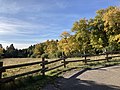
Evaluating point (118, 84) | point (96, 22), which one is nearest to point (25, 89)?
point (118, 84)

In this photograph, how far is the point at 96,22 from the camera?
68.8m

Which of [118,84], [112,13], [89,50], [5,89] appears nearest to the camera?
[5,89]

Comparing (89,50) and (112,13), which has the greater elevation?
(112,13)

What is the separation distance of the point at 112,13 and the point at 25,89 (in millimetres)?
40608

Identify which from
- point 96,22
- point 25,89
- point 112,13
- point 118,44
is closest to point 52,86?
point 25,89

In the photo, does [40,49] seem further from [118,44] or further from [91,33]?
[118,44]

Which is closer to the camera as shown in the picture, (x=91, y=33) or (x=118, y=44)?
(x=118, y=44)

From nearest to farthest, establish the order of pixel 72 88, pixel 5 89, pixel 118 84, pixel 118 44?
pixel 5 89
pixel 72 88
pixel 118 84
pixel 118 44

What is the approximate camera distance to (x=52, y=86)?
12.4 m

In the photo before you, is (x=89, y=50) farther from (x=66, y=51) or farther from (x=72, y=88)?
A: (x=72, y=88)

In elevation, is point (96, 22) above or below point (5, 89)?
above

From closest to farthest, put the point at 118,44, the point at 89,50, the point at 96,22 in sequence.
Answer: the point at 118,44
the point at 96,22
the point at 89,50

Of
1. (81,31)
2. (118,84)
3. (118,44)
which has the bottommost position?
(118,84)

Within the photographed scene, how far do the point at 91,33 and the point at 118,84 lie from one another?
56.9m
